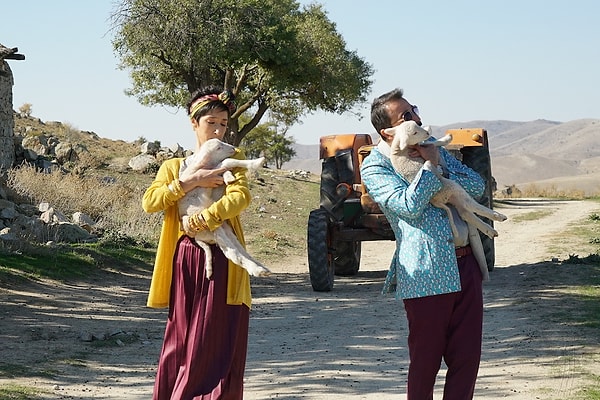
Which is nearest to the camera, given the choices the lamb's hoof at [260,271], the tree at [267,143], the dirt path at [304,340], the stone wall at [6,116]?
the lamb's hoof at [260,271]

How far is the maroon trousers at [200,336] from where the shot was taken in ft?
18.2

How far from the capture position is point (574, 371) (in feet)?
24.8

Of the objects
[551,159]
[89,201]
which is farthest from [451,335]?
[551,159]

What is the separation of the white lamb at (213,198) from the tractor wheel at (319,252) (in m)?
6.70

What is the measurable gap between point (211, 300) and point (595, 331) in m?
4.80

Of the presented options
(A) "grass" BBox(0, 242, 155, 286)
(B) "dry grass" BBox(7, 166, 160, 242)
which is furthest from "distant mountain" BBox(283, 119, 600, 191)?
(A) "grass" BBox(0, 242, 155, 286)

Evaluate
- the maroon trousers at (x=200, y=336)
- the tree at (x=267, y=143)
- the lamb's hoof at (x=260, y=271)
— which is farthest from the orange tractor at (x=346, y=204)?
the tree at (x=267, y=143)

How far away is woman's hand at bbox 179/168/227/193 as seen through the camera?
5.59 m

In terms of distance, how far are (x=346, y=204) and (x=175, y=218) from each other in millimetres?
7339

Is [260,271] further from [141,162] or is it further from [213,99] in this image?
[141,162]

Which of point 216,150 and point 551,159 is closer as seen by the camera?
point 216,150

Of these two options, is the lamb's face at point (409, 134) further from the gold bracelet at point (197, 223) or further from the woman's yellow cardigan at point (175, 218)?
the gold bracelet at point (197, 223)

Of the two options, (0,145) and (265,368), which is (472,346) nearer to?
(265,368)

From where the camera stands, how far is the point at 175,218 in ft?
18.8
